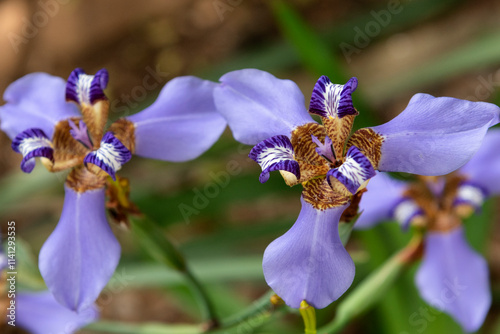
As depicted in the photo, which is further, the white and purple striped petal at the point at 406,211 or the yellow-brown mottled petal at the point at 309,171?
the white and purple striped petal at the point at 406,211

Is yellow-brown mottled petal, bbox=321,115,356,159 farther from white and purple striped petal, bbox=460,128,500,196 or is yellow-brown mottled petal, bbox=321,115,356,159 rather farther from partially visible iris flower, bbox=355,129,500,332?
white and purple striped petal, bbox=460,128,500,196

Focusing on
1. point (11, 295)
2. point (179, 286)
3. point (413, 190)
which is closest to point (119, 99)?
point (179, 286)

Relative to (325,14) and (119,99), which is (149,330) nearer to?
(119,99)

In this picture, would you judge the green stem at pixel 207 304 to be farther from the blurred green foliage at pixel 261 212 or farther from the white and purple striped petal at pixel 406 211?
the white and purple striped petal at pixel 406 211
